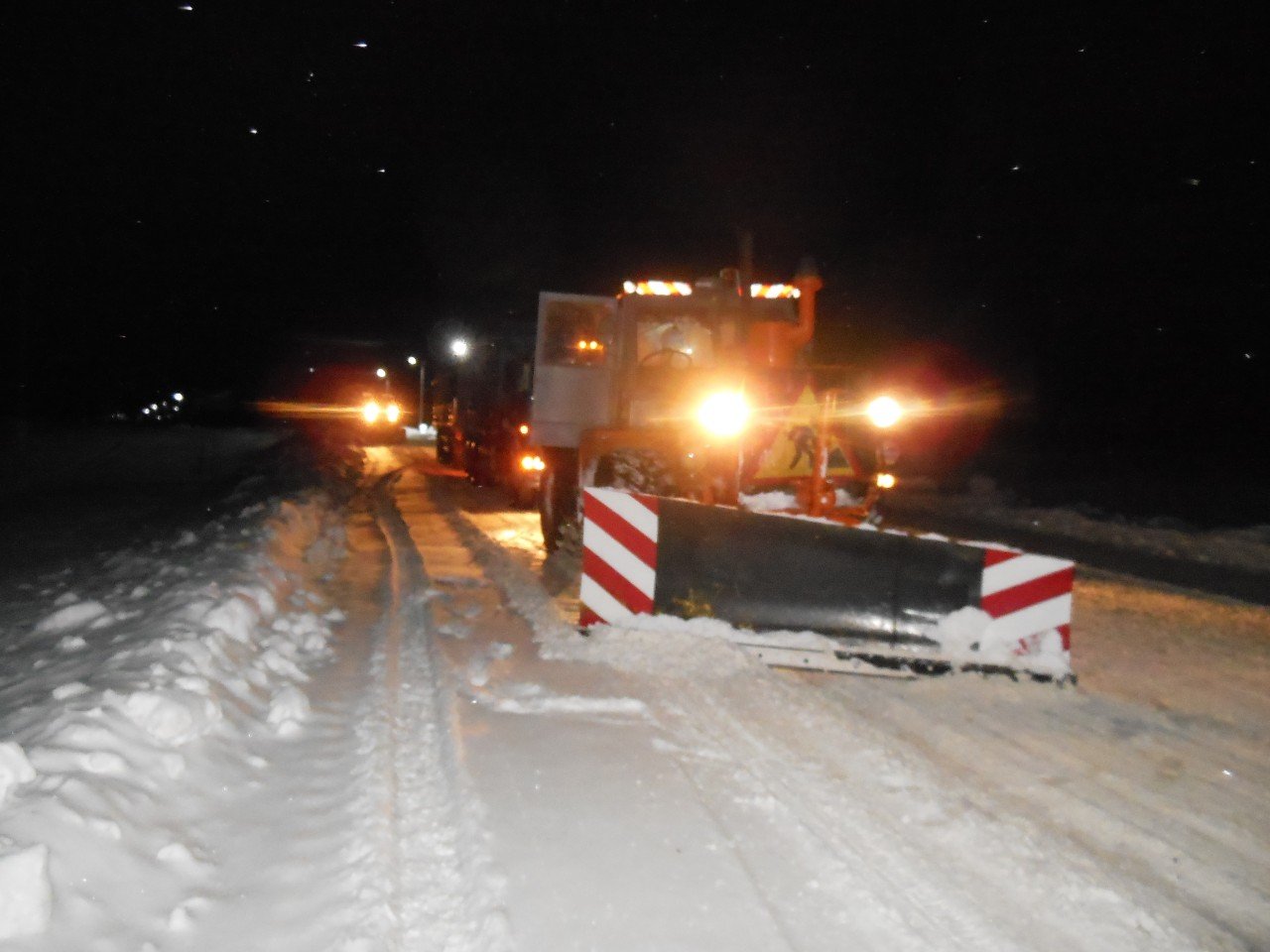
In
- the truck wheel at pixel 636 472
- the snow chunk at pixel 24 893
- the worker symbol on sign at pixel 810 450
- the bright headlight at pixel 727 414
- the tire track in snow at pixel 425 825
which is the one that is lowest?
the tire track in snow at pixel 425 825

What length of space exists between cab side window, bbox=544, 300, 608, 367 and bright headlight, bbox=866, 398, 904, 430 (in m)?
3.47

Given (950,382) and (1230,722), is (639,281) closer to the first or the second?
(1230,722)

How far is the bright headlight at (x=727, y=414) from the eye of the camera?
8.32m

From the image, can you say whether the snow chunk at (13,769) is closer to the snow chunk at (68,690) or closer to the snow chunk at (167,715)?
the snow chunk at (167,715)

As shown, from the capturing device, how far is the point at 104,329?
192 ft

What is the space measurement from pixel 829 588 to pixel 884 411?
2.20 m

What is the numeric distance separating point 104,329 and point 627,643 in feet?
203

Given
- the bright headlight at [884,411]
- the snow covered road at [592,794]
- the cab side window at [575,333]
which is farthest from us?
the cab side window at [575,333]

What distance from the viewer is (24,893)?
2.93 meters

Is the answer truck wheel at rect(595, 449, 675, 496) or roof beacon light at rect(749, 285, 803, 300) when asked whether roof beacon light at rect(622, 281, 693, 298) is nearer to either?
roof beacon light at rect(749, 285, 803, 300)

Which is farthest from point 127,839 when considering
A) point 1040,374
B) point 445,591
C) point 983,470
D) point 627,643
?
point 1040,374

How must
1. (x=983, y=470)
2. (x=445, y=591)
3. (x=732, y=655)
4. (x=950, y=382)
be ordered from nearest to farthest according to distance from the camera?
(x=732, y=655) < (x=445, y=591) < (x=983, y=470) < (x=950, y=382)

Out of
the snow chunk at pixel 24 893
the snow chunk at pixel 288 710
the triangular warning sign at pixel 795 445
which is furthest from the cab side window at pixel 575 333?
the snow chunk at pixel 24 893

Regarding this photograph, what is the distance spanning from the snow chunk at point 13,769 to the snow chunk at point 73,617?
136 inches
